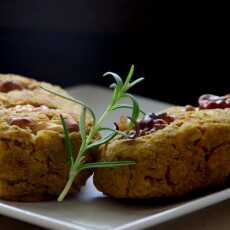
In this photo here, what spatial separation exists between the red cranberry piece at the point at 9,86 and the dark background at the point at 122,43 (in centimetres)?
147

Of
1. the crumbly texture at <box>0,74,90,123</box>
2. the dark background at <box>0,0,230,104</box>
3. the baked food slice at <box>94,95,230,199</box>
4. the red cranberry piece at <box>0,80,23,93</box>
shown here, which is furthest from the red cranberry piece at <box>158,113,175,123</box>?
the dark background at <box>0,0,230,104</box>

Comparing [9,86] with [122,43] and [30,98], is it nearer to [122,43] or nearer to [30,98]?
[30,98]

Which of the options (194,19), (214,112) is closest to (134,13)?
(194,19)

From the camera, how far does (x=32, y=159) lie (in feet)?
6.02

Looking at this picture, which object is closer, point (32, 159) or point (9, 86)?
point (32, 159)

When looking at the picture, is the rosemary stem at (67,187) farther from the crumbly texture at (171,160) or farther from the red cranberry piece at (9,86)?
the red cranberry piece at (9,86)

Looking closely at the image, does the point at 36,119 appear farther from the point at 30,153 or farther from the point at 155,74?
the point at 155,74

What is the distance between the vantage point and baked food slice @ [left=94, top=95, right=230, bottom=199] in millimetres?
1795

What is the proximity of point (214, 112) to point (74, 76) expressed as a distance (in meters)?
2.13

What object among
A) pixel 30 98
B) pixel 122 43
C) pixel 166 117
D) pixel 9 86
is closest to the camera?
pixel 166 117

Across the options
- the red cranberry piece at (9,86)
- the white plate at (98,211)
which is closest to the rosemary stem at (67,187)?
the white plate at (98,211)

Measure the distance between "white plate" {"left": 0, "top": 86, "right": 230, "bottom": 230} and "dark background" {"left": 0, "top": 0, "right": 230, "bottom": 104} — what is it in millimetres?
1865

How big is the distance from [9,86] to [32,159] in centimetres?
52

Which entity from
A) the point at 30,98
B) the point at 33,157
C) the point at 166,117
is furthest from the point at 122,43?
the point at 33,157
